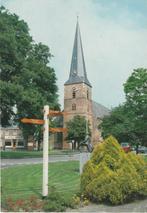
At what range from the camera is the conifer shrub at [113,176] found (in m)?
9.42

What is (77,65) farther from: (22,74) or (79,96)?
(22,74)

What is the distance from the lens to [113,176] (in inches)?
378

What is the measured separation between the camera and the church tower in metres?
113

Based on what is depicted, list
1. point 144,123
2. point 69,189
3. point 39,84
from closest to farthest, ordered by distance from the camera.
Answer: point 69,189
point 39,84
point 144,123

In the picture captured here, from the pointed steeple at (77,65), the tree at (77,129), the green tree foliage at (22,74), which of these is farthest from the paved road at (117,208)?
the pointed steeple at (77,65)

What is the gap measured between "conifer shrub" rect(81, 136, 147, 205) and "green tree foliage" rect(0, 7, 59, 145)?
2231 cm

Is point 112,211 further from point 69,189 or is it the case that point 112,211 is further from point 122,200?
point 69,189

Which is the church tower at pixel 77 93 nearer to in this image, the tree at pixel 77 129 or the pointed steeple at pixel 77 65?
the pointed steeple at pixel 77 65

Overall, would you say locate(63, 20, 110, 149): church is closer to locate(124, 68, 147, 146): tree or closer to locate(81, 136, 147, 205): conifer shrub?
locate(124, 68, 147, 146): tree

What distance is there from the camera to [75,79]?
119 meters

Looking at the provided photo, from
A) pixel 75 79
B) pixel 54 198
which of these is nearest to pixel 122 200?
pixel 54 198

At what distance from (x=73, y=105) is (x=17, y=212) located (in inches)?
4435

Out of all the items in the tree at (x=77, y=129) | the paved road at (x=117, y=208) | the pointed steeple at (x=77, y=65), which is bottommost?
the paved road at (x=117, y=208)

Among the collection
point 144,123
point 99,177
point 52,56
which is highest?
point 52,56
